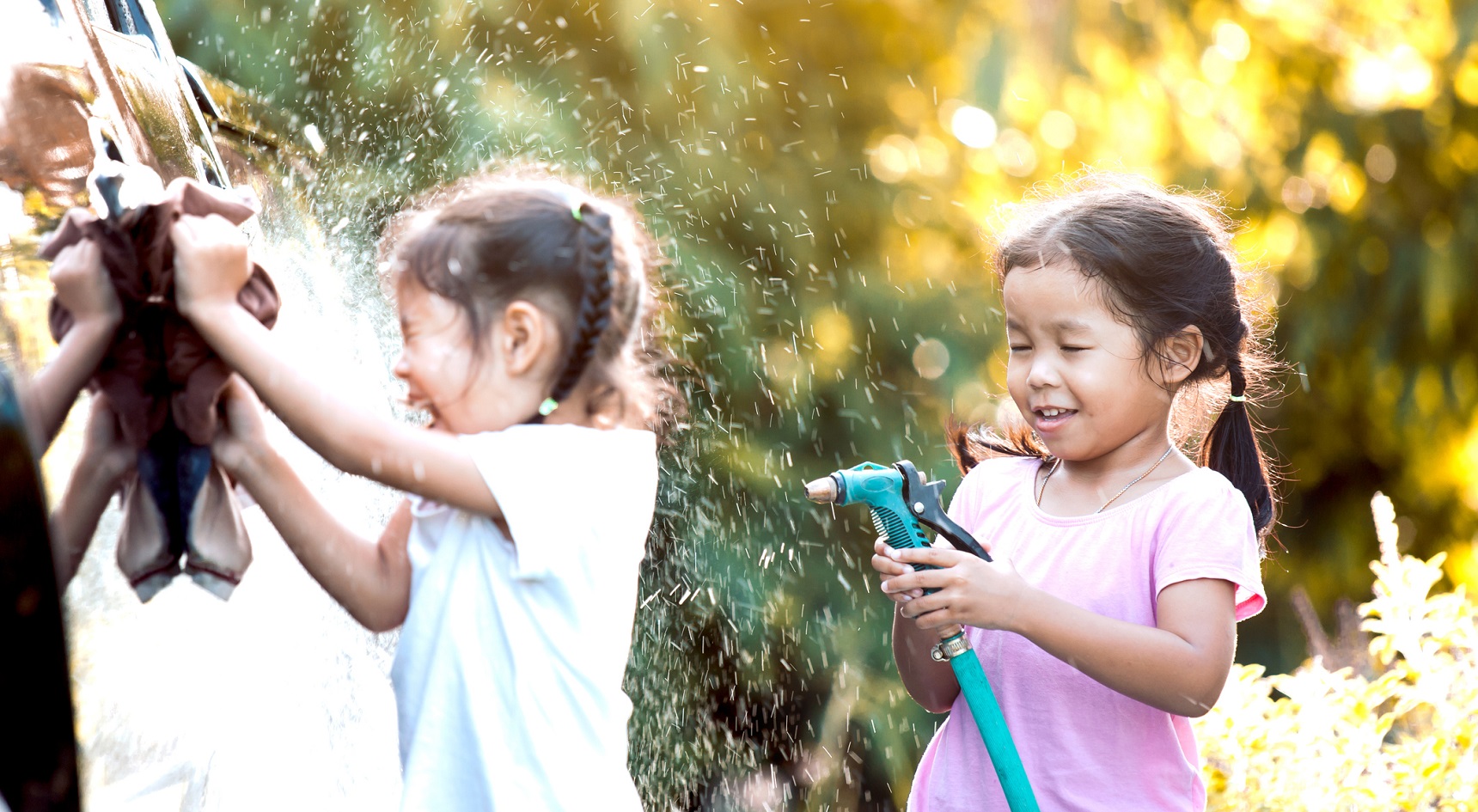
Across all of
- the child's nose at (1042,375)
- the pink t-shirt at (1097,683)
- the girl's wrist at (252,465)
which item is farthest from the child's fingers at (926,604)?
the girl's wrist at (252,465)

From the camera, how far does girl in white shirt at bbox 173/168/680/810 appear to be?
4.04ft

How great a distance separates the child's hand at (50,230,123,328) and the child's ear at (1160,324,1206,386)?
1291mm

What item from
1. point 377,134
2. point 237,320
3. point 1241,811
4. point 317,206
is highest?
point 377,134

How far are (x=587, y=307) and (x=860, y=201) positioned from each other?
8.74ft

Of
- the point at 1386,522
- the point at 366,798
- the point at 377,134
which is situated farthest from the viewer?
the point at 377,134

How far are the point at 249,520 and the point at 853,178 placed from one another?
2.73 metres

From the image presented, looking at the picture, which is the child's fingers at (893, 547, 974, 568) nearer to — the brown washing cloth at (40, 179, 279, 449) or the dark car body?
the brown washing cloth at (40, 179, 279, 449)

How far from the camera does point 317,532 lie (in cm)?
129

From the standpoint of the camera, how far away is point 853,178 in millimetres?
3934

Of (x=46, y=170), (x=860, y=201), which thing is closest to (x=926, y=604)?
(x=46, y=170)

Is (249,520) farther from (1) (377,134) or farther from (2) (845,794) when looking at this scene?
(2) (845,794)

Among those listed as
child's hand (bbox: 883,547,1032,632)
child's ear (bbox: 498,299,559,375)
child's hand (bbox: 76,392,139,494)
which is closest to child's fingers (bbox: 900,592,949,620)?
child's hand (bbox: 883,547,1032,632)

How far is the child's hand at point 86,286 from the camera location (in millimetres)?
1137

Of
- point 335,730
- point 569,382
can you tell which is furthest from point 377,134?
point 569,382
